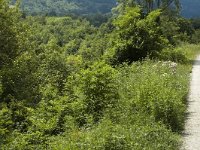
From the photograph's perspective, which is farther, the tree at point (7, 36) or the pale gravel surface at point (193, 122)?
the tree at point (7, 36)

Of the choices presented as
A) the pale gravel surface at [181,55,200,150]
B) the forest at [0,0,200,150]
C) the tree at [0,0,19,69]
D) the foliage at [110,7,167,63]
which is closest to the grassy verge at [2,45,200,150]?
the forest at [0,0,200,150]

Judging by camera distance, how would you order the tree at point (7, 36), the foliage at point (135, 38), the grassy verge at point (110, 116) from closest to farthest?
the grassy verge at point (110, 116)
the tree at point (7, 36)
the foliage at point (135, 38)

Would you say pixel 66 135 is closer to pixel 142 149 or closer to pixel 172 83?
pixel 142 149

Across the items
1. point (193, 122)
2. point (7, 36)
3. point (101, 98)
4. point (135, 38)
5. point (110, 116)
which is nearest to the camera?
point (110, 116)

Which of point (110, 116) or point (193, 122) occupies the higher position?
point (110, 116)

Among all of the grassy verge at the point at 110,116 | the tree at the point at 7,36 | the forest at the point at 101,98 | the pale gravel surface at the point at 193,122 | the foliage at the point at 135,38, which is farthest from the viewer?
the foliage at the point at 135,38

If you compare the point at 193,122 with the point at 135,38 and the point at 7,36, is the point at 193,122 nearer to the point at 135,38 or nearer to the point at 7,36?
the point at 135,38

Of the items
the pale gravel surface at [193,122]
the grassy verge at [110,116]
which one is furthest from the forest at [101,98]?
the pale gravel surface at [193,122]

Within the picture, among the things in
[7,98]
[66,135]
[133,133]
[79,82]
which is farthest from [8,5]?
[133,133]

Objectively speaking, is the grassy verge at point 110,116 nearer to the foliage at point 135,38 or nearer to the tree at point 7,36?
the tree at point 7,36

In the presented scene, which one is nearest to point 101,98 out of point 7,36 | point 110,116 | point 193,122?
point 110,116

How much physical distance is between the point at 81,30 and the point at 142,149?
471 feet

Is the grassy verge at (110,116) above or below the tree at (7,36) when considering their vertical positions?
below

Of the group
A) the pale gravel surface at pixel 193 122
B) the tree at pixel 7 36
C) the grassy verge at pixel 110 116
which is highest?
the tree at pixel 7 36
